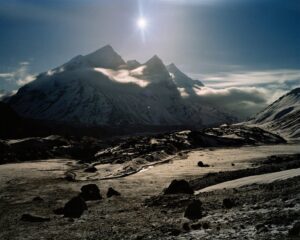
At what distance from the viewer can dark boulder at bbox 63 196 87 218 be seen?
1513 inches

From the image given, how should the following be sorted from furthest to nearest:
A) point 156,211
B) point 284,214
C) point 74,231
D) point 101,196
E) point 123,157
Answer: point 123,157
point 101,196
point 156,211
point 74,231
point 284,214

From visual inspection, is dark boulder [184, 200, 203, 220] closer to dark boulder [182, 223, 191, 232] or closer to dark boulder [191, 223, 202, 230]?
dark boulder [182, 223, 191, 232]

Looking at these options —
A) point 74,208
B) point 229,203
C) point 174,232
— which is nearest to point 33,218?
point 74,208

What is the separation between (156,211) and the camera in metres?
37.3

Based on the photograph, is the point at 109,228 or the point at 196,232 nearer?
the point at 196,232

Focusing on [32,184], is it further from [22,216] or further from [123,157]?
[123,157]

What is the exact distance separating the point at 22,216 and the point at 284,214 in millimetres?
22444

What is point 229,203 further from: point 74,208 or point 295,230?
point 74,208

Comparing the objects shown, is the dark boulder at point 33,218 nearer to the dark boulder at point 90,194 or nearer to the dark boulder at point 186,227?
the dark boulder at point 90,194

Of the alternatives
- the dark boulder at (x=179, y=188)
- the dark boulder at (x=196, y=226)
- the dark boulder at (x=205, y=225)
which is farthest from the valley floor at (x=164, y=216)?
the dark boulder at (x=179, y=188)

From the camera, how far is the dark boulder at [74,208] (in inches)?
1513

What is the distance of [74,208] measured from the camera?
129 ft

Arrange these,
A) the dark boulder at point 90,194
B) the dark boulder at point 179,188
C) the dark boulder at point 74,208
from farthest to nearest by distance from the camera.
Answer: the dark boulder at point 90,194, the dark boulder at point 179,188, the dark boulder at point 74,208

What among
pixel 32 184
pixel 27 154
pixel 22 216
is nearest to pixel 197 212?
pixel 22 216
